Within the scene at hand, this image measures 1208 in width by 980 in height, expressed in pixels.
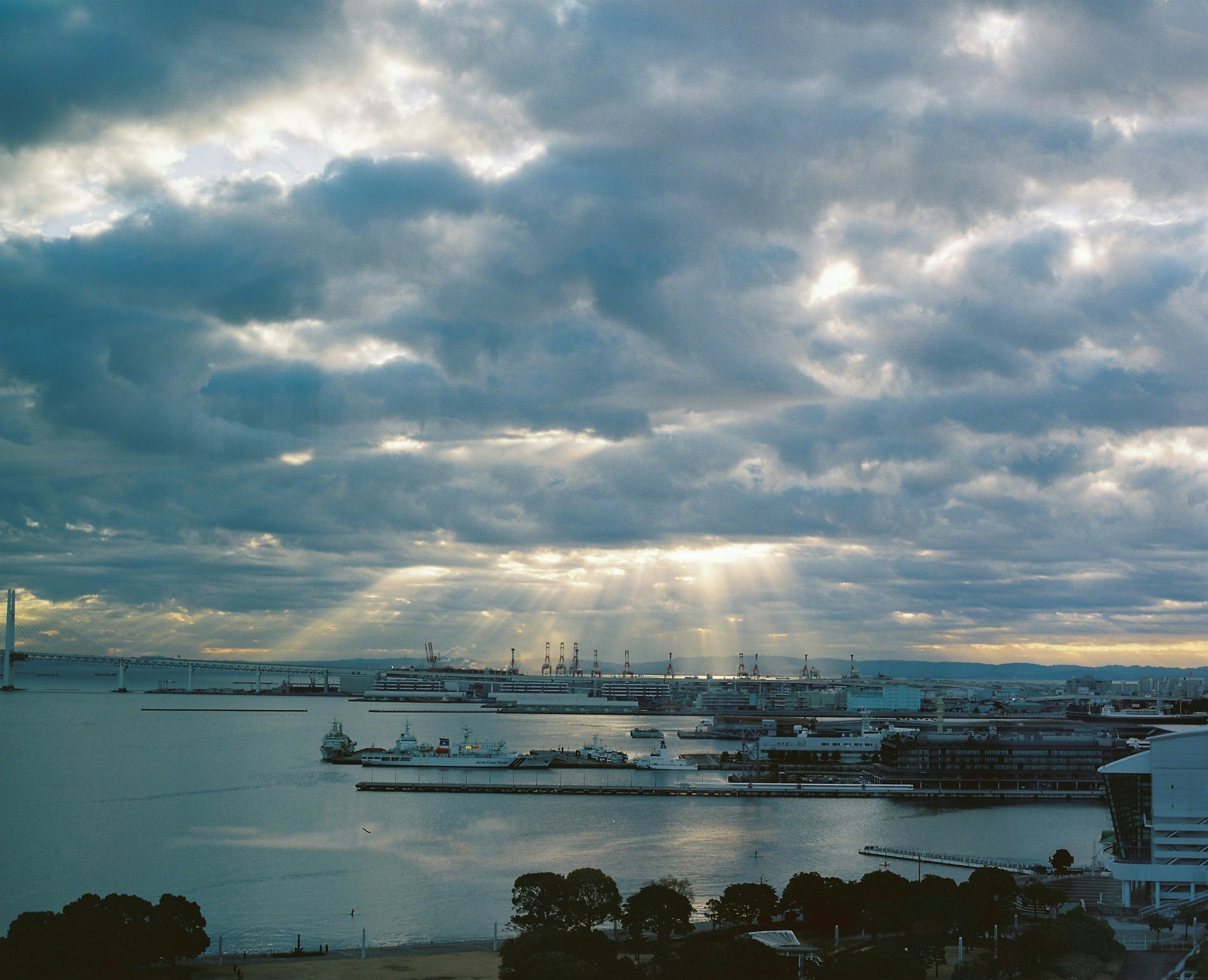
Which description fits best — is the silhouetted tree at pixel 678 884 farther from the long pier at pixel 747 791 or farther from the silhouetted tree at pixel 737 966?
the long pier at pixel 747 791

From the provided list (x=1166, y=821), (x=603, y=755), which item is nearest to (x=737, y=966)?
(x=1166, y=821)

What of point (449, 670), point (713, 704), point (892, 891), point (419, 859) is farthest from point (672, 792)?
point (449, 670)

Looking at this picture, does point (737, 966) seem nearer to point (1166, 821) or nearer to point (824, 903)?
point (824, 903)

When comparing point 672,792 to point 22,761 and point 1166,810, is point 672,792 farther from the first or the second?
point 22,761

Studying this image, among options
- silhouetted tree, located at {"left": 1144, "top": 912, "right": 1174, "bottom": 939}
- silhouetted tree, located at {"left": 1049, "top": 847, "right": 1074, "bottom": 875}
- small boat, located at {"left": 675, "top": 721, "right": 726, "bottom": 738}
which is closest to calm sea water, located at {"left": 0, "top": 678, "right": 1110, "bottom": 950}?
silhouetted tree, located at {"left": 1049, "top": 847, "right": 1074, "bottom": 875}

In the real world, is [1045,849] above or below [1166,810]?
below
